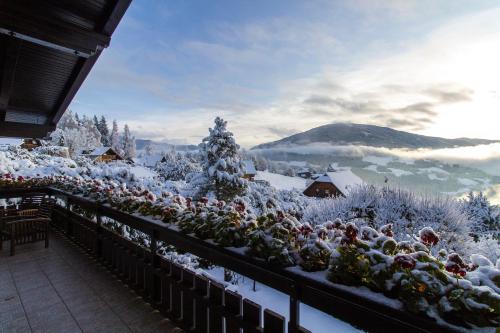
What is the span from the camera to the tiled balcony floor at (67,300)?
291cm

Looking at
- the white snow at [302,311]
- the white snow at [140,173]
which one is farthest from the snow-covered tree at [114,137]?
the white snow at [302,311]

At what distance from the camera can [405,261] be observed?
1329 millimetres

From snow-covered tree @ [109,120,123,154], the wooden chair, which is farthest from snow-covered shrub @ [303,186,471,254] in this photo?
snow-covered tree @ [109,120,123,154]

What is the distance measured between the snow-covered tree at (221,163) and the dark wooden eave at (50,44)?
8.58 metres

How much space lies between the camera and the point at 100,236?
4.57 meters

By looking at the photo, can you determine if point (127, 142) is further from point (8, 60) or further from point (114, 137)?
point (8, 60)

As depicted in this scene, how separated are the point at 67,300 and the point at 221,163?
11.8m

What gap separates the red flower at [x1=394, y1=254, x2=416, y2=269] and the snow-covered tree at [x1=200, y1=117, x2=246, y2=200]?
542 inches

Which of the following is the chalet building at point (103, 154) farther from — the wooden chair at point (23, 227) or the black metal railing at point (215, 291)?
the black metal railing at point (215, 291)

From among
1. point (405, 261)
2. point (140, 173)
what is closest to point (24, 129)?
point (405, 261)

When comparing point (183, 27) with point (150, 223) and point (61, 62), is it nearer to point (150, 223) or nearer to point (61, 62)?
point (61, 62)

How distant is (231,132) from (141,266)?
41.8 ft

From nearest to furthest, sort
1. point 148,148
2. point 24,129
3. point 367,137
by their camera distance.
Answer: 1. point 24,129
2. point 367,137
3. point 148,148

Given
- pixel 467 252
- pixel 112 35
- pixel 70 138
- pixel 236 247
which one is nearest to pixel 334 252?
pixel 236 247
